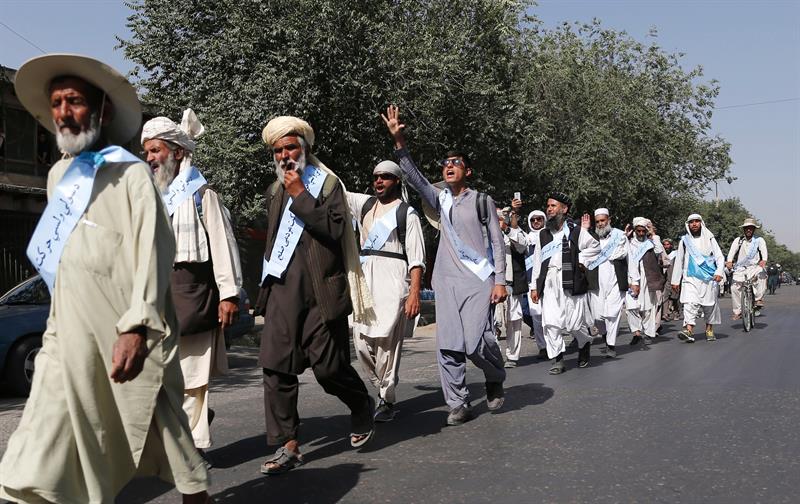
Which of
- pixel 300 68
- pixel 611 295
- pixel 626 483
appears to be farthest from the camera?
pixel 300 68

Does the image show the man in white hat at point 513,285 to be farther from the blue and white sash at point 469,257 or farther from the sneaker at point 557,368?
the blue and white sash at point 469,257

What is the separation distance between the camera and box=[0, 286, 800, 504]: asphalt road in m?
4.96

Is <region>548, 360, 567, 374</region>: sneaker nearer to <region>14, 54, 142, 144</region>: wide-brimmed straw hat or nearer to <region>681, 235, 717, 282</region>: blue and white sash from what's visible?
<region>681, 235, 717, 282</region>: blue and white sash

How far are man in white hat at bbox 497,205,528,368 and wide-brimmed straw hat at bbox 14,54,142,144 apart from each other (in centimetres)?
792

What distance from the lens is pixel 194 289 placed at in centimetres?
529

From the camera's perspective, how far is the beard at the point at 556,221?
1080 cm

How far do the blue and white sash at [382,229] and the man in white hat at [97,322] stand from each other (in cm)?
358

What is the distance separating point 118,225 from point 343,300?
2.28 m

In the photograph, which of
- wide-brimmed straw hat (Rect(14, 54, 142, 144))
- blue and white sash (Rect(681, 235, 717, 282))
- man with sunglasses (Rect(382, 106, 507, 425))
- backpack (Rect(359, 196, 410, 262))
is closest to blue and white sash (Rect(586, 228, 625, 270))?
blue and white sash (Rect(681, 235, 717, 282))

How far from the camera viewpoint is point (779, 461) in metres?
5.63

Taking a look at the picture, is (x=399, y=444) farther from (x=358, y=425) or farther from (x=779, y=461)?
(x=779, y=461)

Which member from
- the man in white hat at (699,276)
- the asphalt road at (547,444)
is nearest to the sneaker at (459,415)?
the asphalt road at (547,444)

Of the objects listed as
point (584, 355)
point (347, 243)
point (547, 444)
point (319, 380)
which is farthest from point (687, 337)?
point (319, 380)

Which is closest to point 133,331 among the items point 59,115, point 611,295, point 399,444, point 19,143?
point 59,115
